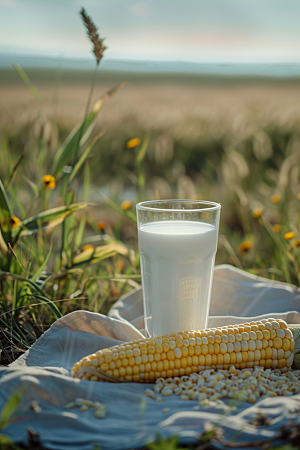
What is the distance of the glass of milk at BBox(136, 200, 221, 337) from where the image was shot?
1.01 m

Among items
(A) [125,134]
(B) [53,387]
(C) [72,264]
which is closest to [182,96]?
(A) [125,134]

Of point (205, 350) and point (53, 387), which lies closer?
point (53, 387)

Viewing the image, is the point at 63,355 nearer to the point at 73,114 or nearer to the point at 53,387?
the point at 53,387

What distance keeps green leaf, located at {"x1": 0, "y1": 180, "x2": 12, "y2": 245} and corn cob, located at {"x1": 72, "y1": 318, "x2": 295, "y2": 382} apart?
1.59 feet

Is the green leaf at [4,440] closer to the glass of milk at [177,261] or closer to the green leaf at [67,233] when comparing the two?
the glass of milk at [177,261]

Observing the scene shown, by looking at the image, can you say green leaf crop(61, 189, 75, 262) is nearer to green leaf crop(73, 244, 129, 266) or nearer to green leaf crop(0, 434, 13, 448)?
green leaf crop(73, 244, 129, 266)

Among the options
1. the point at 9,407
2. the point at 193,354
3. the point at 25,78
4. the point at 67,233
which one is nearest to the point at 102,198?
the point at 67,233

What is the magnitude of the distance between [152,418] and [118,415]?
0.06 meters

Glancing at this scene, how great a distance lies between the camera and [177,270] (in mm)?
1024

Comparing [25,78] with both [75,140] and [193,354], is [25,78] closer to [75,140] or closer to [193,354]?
[75,140]

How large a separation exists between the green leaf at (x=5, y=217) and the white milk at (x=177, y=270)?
39cm

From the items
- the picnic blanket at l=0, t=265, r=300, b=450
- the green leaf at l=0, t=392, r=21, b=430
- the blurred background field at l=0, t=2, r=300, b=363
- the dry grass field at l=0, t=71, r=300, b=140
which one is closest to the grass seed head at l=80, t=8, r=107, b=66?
the blurred background field at l=0, t=2, r=300, b=363

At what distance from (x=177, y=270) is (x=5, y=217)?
0.51m

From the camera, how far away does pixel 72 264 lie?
131 cm
